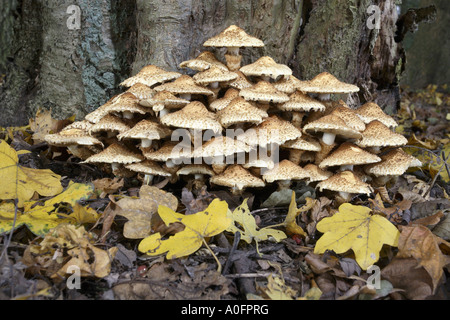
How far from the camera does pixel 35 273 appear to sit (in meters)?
2.11

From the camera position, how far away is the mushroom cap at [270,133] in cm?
296

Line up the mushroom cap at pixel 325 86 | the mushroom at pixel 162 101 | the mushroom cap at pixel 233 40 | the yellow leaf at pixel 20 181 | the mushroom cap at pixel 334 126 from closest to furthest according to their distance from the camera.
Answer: the yellow leaf at pixel 20 181
the mushroom cap at pixel 334 126
the mushroom at pixel 162 101
the mushroom cap at pixel 325 86
the mushroom cap at pixel 233 40

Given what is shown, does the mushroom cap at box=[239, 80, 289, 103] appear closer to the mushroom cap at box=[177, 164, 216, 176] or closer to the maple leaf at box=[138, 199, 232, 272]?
the mushroom cap at box=[177, 164, 216, 176]

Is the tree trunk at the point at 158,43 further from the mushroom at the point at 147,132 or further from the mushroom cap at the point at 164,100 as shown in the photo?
the mushroom at the point at 147,132

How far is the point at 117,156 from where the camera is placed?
317 centimetres

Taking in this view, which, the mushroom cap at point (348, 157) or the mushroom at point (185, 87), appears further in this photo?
the mushroom at point (185, 87)

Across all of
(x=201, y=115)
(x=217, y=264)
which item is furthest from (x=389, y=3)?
(x=217, y=264)

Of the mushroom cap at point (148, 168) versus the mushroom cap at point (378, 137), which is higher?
the mushroom cap at point (378, 137)

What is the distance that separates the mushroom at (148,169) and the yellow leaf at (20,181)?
2.10 ft

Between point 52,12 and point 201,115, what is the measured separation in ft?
9.73

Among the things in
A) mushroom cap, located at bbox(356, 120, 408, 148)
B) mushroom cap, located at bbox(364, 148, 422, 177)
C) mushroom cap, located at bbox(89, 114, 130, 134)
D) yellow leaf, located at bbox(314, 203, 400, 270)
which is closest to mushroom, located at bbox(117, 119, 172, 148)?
mushroom cap, located at bbox(89, 114, 130, 134)

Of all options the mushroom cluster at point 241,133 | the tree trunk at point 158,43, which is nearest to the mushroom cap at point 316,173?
the mushroom cluster at point 241,133

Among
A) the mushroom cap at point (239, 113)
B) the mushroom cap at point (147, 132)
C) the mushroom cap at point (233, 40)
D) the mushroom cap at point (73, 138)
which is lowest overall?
the mushroom cap at point (73, 138)

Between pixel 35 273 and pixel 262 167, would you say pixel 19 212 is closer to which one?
pixel 35 273
